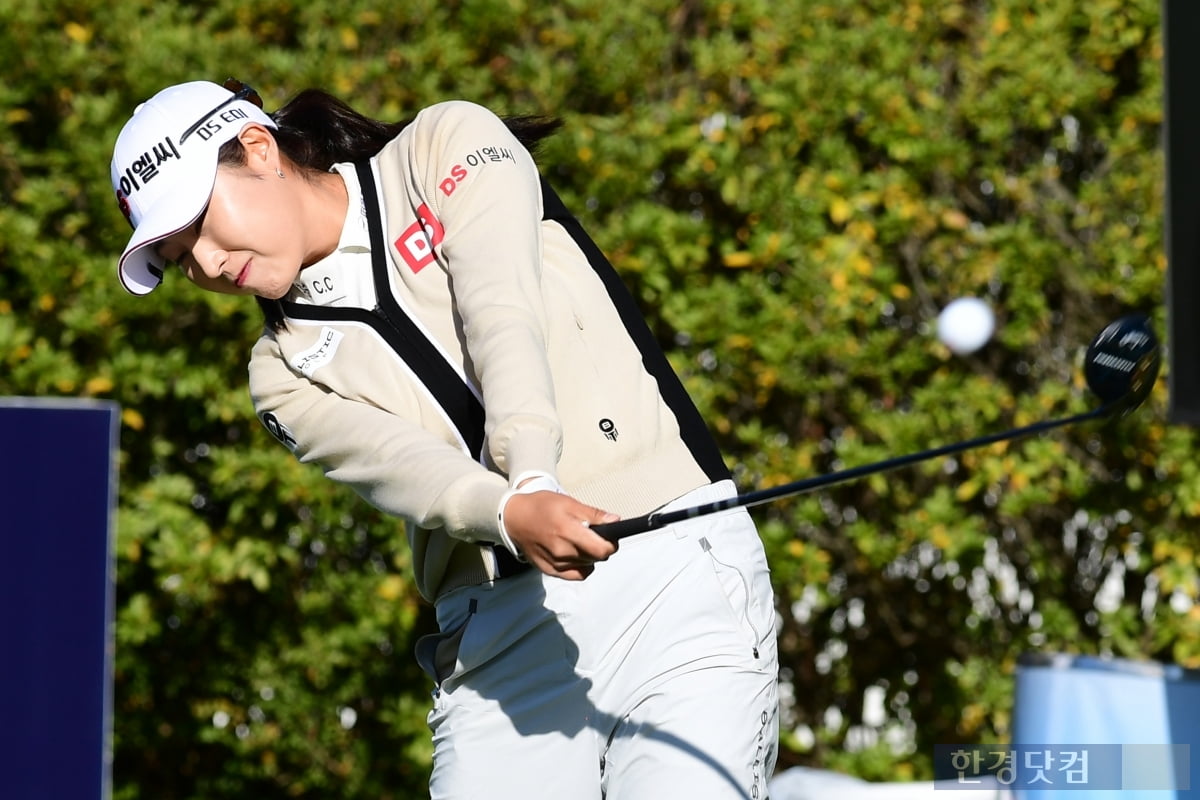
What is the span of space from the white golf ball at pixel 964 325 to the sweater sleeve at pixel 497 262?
2.55 m

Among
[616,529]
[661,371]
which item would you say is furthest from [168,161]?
[616,529]

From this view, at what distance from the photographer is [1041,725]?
335 cm

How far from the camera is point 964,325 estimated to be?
4.62 meters

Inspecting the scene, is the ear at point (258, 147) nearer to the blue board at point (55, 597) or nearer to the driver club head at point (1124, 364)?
the driver club head at point (1124, 364)

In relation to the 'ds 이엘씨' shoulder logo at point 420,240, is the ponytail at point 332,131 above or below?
above

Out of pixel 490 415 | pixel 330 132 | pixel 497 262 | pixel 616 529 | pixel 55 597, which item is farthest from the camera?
pixel 55 597

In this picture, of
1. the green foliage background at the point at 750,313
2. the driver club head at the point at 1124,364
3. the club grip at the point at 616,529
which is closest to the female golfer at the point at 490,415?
the club grip at the point at 616,529

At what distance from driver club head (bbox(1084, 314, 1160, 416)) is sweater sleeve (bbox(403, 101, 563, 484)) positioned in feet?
2.90

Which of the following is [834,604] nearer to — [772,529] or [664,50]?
[772,529]

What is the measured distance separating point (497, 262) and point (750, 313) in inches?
103

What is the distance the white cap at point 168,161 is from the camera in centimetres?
218

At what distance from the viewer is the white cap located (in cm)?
218

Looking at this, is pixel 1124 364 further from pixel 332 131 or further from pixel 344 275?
pixel 332 131

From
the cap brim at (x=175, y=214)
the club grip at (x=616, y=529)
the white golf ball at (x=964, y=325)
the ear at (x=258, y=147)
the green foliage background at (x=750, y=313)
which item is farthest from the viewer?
the white golf ball at (x=964, y=325)
